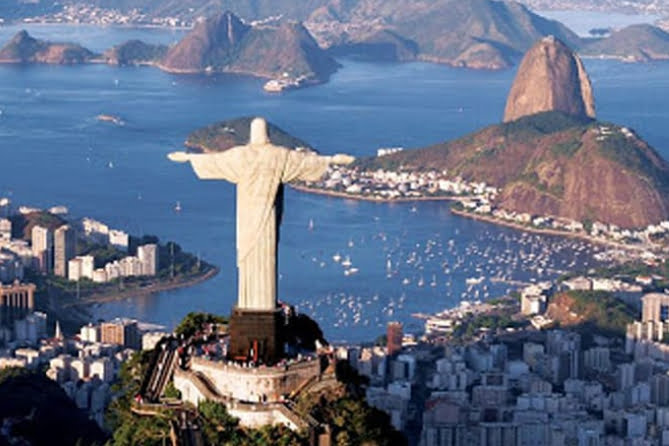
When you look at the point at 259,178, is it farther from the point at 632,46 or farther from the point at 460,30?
the point at 460,30

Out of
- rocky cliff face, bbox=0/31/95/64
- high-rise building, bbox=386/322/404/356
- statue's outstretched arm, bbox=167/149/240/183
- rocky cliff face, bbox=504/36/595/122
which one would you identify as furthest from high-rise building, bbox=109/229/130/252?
rocky cliff face, bbox=0/31/95/64

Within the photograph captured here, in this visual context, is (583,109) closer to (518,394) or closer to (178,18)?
(518,394)

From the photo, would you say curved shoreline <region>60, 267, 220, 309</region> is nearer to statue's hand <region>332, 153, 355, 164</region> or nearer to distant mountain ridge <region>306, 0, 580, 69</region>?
statue's hand <region>332, 153, 355, 164</region>

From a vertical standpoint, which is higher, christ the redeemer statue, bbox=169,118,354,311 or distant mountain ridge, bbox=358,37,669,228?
christ the redeemer statue, bbox=169,118,354,311

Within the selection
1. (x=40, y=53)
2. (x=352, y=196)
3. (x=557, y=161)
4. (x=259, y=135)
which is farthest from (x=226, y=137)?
(x=259, y=135)

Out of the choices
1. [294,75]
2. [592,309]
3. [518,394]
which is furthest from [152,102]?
[518,394]

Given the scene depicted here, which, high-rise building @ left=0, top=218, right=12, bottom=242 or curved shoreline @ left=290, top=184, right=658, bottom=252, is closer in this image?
high-rise building @ left=0, top=218, right=12, bottom=242
